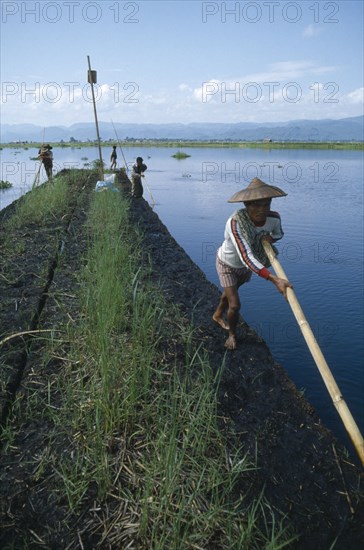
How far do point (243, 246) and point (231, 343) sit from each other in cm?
92

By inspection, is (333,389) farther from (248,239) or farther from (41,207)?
(41,207)

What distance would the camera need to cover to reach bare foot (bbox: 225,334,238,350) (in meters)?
3.29

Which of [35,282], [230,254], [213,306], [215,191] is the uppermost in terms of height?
[215,191]

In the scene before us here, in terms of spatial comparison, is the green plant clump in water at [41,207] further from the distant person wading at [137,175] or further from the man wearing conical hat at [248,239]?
the man wearing conical hat at [248,239]

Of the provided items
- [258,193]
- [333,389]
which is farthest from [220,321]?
[333,389]

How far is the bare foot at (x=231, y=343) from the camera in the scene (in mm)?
3289

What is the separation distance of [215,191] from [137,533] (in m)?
18.0

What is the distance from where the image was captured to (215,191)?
18.8 meters

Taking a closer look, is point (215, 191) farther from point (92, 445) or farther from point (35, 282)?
point (92, 445)

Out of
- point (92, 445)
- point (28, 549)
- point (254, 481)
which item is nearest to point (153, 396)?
point (92, 445)

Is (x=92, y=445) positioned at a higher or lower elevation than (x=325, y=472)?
higher

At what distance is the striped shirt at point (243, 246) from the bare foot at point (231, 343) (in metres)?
0.63

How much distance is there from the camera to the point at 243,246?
287 centimetres

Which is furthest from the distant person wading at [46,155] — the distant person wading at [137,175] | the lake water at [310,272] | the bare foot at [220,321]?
the bare foot at [220,321]
